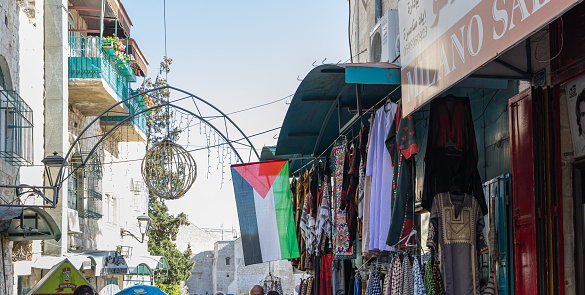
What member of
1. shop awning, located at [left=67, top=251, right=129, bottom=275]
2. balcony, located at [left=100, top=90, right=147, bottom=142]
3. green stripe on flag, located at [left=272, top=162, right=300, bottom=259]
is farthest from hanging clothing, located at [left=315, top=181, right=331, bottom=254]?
balcony, located at [left=100, top=90, right=147, bottom=142]

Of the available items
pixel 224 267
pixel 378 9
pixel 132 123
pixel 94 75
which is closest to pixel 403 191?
pixel 378 9

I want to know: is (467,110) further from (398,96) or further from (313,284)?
(313,284)

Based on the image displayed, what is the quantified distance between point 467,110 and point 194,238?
64.0 metres

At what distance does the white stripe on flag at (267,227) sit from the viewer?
900cm

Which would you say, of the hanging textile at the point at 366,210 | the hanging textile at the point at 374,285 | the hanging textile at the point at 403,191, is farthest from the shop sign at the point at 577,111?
the hanging textile at the point at 374,285

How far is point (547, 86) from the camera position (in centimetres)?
534

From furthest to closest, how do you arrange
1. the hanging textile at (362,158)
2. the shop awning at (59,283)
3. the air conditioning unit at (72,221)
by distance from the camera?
the air conditioning unit at (72,221)
the shop awning at (59,283)
the hanging textile at (362,158)

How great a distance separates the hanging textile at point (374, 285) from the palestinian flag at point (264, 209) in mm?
1815

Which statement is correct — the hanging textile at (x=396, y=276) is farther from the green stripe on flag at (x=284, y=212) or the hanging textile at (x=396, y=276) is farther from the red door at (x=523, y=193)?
the green stripe on flag at (x=284, y=212)

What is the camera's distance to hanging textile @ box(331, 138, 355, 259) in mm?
8297

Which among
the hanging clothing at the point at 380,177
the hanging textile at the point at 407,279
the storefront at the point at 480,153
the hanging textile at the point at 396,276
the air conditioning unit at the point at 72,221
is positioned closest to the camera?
the storefront at the point at 480,153

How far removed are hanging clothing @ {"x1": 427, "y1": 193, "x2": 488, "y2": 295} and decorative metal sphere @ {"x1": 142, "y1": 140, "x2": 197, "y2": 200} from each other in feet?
20.8

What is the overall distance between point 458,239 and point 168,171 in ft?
22.0

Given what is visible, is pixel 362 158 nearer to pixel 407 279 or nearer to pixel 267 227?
pixel 407 279
